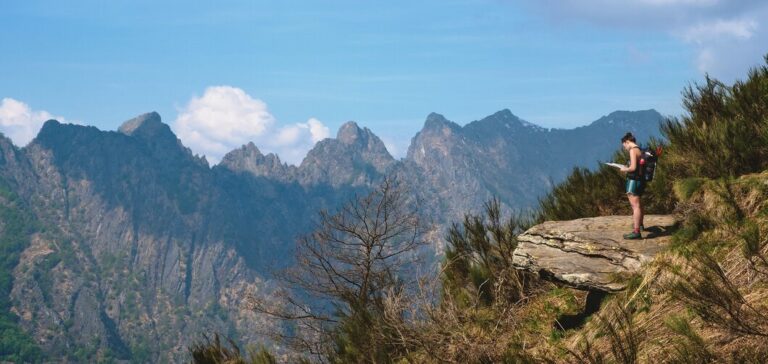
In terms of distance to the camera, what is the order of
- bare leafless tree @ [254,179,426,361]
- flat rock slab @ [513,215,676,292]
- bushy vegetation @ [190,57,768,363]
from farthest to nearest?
bare leafless tree @ [254,179,426,361], flat rock slab @ [513,215,676,292], bushy vegetation @ [190,57,768,363]

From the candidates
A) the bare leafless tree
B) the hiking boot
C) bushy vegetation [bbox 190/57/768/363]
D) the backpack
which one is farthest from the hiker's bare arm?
the bare leafless tree

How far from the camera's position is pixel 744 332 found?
4305mm

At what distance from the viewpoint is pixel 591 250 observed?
7.89 meters

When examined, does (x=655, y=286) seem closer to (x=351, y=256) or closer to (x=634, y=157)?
(x=634, y=157)

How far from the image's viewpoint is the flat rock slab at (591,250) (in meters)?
7.45

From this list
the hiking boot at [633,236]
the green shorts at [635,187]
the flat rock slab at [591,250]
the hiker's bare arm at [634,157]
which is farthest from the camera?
the hiker's bare arm at [634,157]

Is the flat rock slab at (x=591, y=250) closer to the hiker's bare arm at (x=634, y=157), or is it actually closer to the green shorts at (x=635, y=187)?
the green shorts at (x=635, y=187)

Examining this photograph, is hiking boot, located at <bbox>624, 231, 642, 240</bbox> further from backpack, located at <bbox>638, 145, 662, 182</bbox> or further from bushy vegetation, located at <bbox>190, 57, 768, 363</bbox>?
backpack, located at <bbox>638, 145, 662, 182</bbox>

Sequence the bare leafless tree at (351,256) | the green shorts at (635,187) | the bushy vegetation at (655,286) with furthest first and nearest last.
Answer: the bare leafless tree at (351,256), the green shorts at (635,187), the bushy vegetation at (655,286)

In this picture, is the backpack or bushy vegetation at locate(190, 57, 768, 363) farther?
the backpack

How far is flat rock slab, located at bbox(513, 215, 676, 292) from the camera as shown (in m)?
7.45

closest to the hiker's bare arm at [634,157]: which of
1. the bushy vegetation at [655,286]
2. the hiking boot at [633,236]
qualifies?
the bushy vegetation at [655,286]

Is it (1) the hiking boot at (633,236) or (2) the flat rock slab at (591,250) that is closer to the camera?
(2) the flat rock slab at (591,250)

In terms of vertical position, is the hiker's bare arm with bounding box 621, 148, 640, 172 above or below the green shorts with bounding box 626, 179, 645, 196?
above
